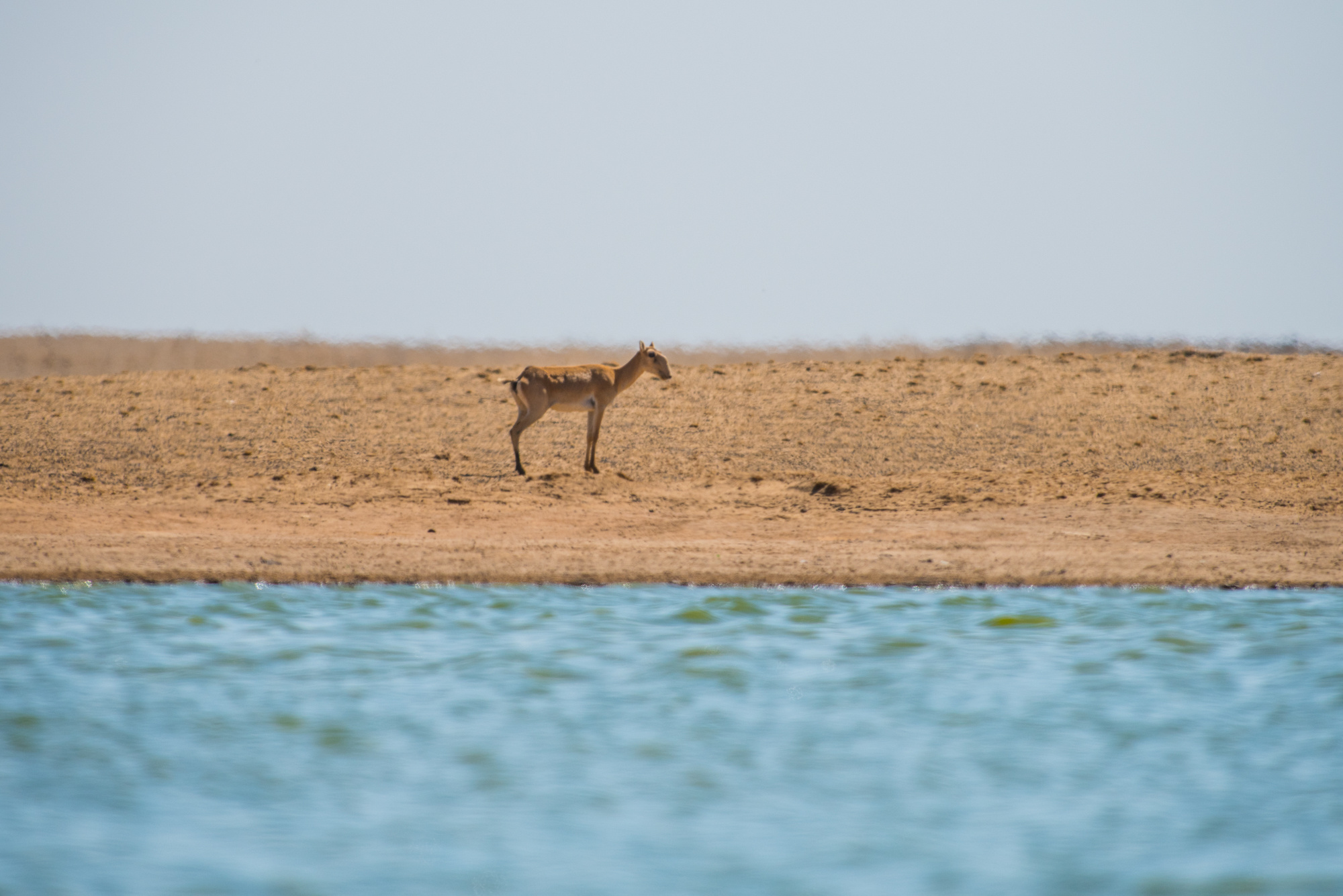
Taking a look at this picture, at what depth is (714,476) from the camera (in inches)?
703

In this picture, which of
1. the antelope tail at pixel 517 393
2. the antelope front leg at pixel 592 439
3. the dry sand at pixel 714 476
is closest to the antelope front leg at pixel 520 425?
the antelope tail at pixel 517 393

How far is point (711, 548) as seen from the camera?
1370 cm

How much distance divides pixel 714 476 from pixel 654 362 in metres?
2.88

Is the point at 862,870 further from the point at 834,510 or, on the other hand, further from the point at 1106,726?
the point at 834,510

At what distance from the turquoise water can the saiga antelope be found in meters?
6.12

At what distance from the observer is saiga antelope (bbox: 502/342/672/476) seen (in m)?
18.1

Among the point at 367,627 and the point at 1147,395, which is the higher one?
the point at 1147,395

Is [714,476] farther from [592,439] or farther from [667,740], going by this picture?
[667,740]

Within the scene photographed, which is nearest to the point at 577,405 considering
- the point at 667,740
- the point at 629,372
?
the point at 629,372

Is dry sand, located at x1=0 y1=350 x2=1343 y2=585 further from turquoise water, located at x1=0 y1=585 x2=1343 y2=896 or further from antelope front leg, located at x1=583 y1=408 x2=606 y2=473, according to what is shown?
turquoise water, located at x1=0 y1=585 x2=1343 y2=896

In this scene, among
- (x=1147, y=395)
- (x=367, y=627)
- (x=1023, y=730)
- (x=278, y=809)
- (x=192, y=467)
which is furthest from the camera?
(x=1147, y=395)

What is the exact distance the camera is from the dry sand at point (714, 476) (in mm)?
12867

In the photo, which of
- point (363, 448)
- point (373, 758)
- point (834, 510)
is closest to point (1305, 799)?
point (373, 758)

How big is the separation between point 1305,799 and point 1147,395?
50.1 feet
